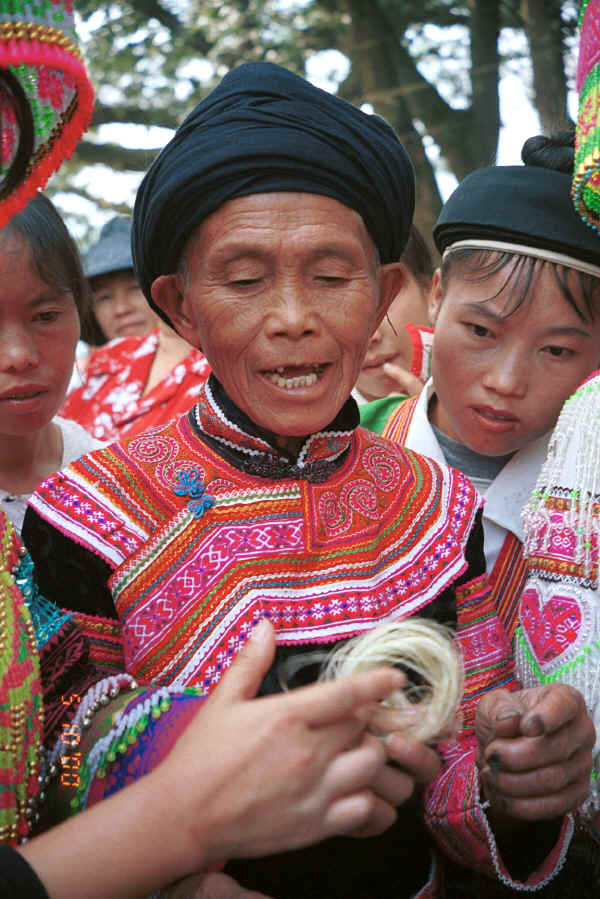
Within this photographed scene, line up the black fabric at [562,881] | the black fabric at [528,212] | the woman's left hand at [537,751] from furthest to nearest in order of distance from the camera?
the black fabric at [528,212]
the black fabric at [562,881]
the woman's left hand at [537,751]

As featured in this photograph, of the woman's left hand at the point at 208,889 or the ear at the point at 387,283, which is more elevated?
the ear at the point at 387,283

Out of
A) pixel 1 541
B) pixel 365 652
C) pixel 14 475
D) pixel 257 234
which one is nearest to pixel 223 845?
pixel 365 652

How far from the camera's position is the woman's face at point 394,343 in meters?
4.04

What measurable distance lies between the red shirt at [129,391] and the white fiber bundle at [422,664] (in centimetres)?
282

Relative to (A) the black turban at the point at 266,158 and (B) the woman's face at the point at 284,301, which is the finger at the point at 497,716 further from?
(A) the black turban at the point at 266,158

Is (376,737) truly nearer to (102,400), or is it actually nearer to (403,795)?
(403,795)

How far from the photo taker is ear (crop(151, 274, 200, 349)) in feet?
6.33

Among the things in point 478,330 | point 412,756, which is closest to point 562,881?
point 412,756

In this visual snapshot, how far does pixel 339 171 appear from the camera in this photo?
1.76 m

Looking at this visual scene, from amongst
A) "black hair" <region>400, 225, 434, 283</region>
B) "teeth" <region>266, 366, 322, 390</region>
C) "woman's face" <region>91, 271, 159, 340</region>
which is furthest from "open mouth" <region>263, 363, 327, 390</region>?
"woman's face" <region>91, 271, 159, 340</region>

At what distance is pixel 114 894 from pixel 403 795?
45cm

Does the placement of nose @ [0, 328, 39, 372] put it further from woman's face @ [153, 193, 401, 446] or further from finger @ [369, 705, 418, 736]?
finger @ [369, 705, 418, 736]

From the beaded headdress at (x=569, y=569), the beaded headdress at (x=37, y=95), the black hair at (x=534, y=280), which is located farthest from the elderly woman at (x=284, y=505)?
the black hair at (x=534, y=280)

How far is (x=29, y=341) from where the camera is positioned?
2461 millimetres
